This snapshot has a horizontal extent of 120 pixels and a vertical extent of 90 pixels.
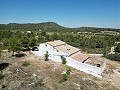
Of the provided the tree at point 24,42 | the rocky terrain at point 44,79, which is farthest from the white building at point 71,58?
the tree at point 24,42

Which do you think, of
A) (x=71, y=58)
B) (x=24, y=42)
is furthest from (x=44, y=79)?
(x=24, y=42)

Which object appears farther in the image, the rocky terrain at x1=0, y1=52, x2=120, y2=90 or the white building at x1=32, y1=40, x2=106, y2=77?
the white building at x1=32, y1=40, x2=106, y2=77

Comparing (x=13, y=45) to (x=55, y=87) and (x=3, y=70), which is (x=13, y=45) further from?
(x=55, y=87)

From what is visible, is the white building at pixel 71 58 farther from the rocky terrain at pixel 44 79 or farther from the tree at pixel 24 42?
the tree at pixel 24 42

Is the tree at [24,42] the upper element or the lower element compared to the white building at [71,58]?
upper

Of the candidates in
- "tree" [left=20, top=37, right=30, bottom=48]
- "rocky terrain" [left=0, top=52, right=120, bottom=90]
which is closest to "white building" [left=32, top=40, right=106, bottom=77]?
"rocky terrain" [left=0, top=52, right=120, bottom=90]

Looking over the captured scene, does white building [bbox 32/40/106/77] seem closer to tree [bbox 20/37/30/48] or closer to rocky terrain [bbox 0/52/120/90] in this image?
rocky terrain [bbox 0/52/120/90]

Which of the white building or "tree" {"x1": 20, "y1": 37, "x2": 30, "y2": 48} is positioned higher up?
"tree" {"x1": 20, "y1": 37, "x2": 30, "y2": 48}

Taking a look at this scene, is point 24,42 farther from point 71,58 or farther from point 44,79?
point 44,79

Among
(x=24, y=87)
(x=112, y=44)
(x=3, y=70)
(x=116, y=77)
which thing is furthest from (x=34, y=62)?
(x=112, y=44)
